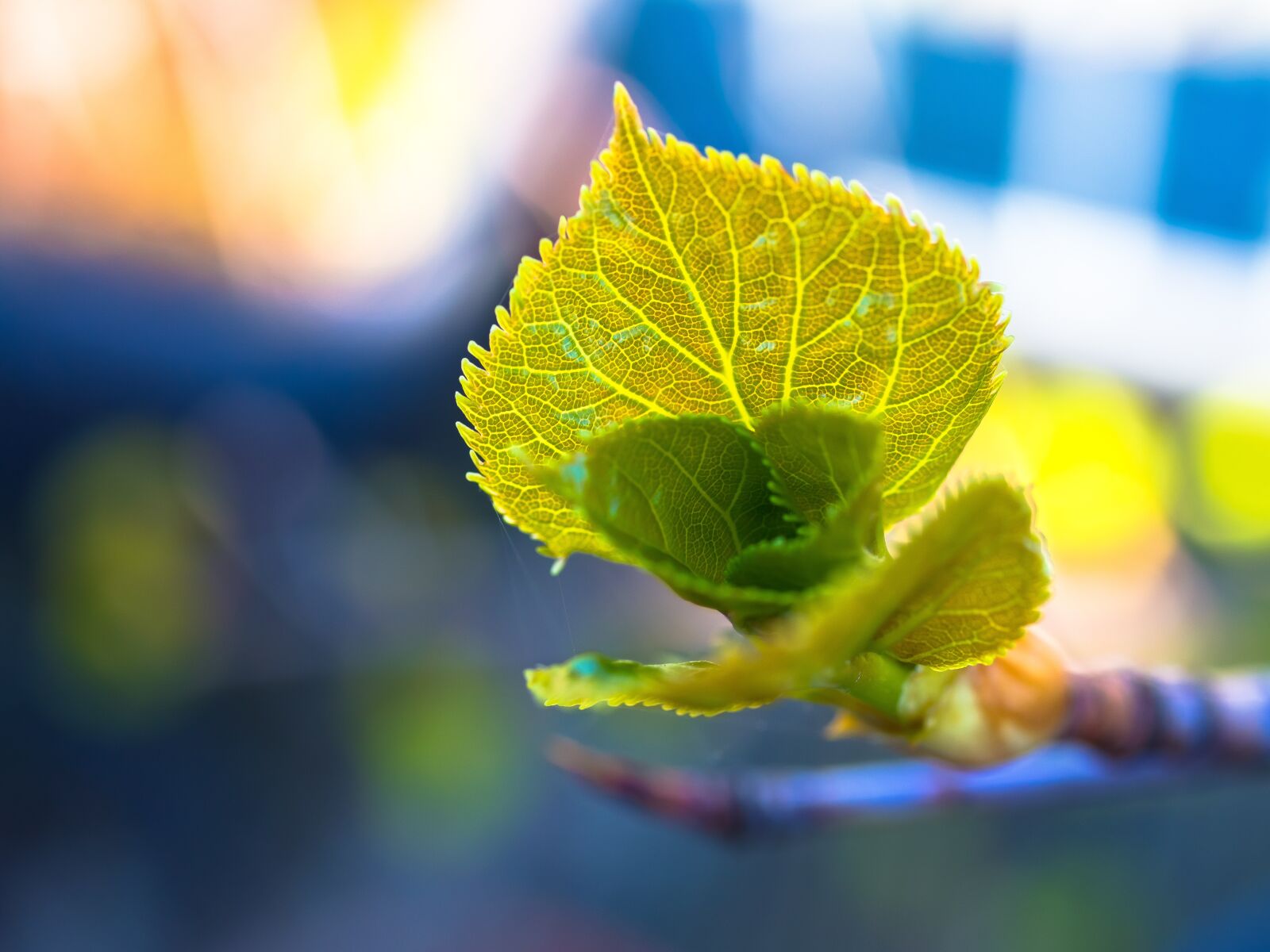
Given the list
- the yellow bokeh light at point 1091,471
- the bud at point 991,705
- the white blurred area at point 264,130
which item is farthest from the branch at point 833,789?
the white blurred area at point 264,130

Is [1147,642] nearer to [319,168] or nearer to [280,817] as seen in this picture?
[280,817]

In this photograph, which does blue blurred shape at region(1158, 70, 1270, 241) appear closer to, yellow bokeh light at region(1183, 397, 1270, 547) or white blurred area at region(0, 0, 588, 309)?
yellow bokeh light at region(1183, 397, 1270, 547)

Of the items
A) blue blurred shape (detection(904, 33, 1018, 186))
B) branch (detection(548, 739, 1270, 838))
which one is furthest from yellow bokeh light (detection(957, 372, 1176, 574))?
blue blurred shape (detection(904, 33, 1018, 186))

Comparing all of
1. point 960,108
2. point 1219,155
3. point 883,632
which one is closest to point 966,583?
point 883,632

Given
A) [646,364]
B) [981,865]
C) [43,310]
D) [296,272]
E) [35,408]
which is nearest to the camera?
[646,364]

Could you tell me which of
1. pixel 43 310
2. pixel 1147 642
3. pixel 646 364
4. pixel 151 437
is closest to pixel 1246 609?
pixel 1147 642

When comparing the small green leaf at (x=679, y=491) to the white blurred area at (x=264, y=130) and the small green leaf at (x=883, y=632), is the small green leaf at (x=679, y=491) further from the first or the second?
the white blurred area at (x=264, y=130)
